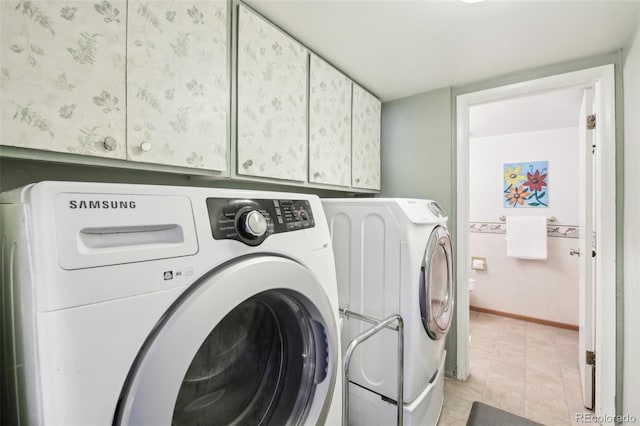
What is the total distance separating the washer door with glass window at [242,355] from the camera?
0.48 metres

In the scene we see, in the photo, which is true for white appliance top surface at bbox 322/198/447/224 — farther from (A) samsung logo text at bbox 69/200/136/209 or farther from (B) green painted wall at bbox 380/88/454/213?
(A) samsung logo text at bbox 69/200/136/209

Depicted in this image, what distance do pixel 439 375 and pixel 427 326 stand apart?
51 cm

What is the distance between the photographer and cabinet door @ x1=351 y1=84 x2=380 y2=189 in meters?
1.98

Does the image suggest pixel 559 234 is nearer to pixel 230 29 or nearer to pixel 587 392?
pixel 587 392

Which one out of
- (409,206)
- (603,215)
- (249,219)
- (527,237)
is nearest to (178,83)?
(249,219)

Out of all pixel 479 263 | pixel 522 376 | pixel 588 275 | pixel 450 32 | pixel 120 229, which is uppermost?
pixel 450 32

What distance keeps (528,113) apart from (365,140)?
70.4 inches

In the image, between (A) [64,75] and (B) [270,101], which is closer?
(A) [64,75]

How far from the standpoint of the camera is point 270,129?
1332 millimetres

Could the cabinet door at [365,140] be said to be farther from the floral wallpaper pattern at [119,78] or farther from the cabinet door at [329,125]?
the floral wallpaper pattern at [119,78]

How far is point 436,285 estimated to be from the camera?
1.53 meters

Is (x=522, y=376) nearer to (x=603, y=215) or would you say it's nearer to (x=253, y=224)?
(x=603, y=215)

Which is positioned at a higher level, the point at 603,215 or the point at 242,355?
the point at 603,215

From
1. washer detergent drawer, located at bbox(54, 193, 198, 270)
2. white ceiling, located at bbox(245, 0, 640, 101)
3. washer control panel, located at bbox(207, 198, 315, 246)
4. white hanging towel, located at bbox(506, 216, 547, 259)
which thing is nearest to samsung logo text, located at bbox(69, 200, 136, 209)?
washer detergent drawer, located at bbox(54, 193, 198, 270)
